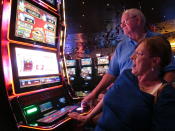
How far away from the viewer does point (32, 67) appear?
1.79m

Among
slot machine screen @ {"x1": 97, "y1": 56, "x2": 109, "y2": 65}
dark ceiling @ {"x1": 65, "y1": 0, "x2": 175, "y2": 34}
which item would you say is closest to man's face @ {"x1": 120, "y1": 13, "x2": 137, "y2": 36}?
dark ceiling @ {"x1": 65, "y1": 0, "x2": 175, "y2": 34}

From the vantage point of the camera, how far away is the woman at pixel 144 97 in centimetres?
81

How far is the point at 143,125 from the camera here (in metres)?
0.87

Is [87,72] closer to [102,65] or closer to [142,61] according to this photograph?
[102,65]

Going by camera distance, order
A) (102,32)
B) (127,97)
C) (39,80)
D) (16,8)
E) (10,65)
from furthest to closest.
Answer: (102,32), (39,80), (16,8), (10,65), (127,97)

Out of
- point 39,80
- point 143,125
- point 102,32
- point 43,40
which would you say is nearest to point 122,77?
point 143,125

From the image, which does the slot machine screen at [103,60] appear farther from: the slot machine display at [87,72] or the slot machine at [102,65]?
the slot machine display at [87,72]

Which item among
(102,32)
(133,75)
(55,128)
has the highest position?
(102,32)

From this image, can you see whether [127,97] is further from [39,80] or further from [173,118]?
[39,80]

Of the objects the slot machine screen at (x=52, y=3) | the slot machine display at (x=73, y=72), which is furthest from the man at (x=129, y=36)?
the slot machine display at (x=73, y=72)

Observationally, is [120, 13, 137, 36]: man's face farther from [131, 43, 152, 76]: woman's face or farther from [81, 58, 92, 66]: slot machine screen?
[81, 58, 92, 66]: slot machine screen

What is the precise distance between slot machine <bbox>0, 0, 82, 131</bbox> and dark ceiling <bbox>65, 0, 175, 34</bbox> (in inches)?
190

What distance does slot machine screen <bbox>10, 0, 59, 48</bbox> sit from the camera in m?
1.60

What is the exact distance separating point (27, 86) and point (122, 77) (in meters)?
0.88
